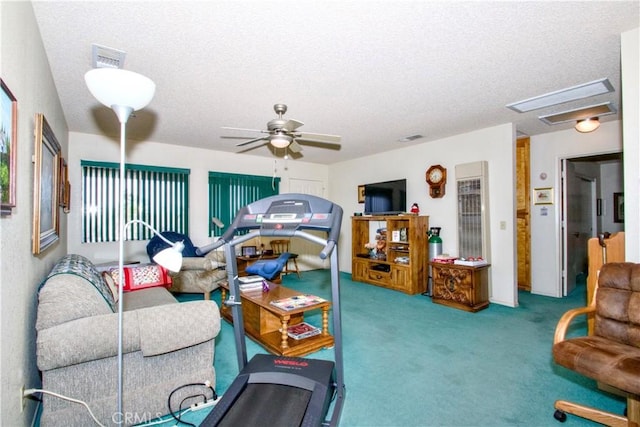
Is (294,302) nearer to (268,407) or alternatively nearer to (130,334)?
(268,407)

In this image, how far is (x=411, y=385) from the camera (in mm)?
2223

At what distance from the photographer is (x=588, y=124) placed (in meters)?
3.97

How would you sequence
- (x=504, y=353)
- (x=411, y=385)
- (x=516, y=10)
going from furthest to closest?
1. (x=504, y=353)
2. (x=411, y=385)
3. (x=516, y=10)

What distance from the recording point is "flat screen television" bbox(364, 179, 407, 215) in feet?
17.5

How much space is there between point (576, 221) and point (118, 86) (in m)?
6.24

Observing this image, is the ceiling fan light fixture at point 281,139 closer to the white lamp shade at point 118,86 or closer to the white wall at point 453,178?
the white lamp shade at point 118,86

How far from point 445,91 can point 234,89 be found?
2012mm

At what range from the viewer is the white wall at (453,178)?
162 inches

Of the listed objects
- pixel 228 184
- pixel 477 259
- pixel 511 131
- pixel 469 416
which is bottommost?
pixel 469 416

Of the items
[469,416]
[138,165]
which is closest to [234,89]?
[138,165]

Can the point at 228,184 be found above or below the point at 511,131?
below

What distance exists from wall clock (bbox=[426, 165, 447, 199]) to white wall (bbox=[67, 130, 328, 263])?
8.77ft

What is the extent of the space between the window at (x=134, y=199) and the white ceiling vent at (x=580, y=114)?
531cm

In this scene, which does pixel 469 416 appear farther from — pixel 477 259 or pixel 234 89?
pixel 234 89
